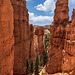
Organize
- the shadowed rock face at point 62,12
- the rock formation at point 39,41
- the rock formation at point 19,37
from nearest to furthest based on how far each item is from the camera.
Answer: the rock formation at point 19,37 < the shadowed rock face at point 62,12 < the rock formation at point 39,41

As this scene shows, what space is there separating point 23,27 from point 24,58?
301 inches

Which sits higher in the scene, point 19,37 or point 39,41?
point 19,37

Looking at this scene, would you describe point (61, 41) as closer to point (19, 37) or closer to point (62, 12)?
point (62, 12)

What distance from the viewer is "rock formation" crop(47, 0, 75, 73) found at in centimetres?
1490

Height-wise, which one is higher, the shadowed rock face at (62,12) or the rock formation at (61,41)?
the shadowed rock face at (62,12)

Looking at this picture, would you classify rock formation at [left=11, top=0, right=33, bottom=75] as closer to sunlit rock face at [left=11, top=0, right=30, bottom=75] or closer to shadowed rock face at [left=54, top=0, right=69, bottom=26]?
sunlit rock face at [left=11, top=0, right=30, bottom=75]

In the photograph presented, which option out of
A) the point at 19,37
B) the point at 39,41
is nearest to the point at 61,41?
the point at 19,37

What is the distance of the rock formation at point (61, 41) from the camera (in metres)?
14.9

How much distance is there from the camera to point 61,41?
1739 cm

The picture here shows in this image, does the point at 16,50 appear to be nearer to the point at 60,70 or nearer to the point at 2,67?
the point at 60,70

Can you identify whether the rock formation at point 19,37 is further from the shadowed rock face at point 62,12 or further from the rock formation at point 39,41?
the rock formation at point 39,41

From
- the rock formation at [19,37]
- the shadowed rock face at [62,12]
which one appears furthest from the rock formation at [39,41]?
the shadowed rock face at [62,12]

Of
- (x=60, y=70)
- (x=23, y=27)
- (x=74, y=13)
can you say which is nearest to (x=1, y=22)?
(x=23, y=27)

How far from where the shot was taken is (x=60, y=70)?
16781 mm
